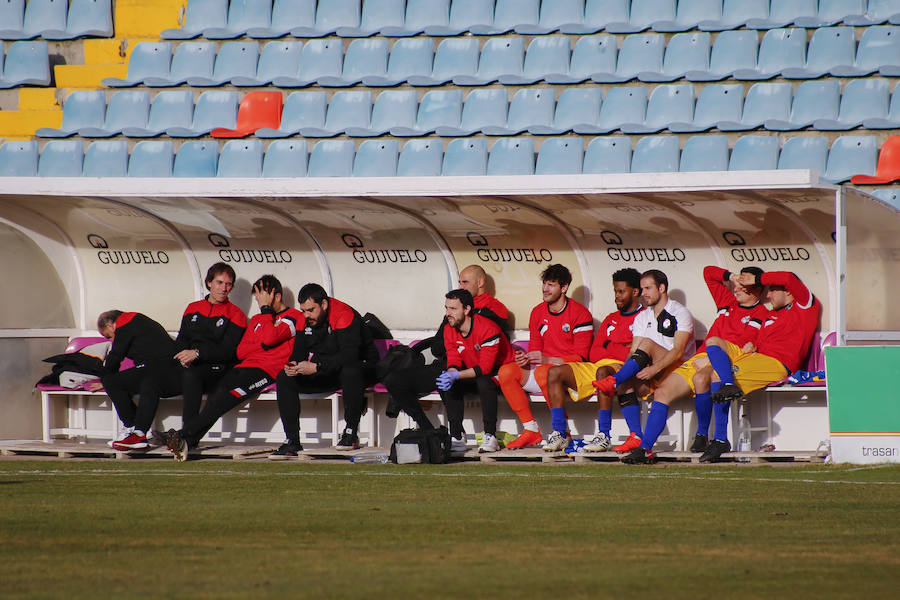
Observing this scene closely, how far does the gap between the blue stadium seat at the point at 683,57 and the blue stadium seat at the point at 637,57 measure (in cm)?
10

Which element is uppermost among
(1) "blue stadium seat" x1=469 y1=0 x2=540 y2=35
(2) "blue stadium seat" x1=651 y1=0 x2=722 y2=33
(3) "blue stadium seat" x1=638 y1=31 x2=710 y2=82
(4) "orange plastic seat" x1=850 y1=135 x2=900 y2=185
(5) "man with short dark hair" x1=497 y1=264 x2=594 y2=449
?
(1) "blue stadium seat" x1=469 y1=0 x2=540 y2=35

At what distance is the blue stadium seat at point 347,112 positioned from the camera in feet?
47.0

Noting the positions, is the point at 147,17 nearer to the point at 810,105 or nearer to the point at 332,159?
the point at 332,159

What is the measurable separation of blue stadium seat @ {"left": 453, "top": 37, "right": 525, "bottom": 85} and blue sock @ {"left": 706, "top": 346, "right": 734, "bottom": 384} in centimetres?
601

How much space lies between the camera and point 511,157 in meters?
13.4

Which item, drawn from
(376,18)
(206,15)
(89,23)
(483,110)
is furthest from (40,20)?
(483,110)

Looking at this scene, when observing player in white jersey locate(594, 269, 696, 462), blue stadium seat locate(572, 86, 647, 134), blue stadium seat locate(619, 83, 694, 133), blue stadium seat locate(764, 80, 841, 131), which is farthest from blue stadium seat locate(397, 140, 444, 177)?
player in white jersey locate(594, 269, 696, 462)

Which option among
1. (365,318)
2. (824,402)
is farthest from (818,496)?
(365,318)

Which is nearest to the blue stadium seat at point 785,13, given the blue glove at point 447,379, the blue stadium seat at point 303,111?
the blue stadium seat at point 303,111

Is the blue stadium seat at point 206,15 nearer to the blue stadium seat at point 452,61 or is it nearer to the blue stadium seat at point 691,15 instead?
the blue stadium seat at point 452,61

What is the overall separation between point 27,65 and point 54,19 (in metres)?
0.96

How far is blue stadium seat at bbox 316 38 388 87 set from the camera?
48.2 ft

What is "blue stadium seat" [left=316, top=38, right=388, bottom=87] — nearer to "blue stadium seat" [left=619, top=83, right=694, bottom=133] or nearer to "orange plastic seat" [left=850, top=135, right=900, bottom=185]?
"blue stadium seat" [left=619, top=83, right=694, bottom=133]

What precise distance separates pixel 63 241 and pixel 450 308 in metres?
3.91
